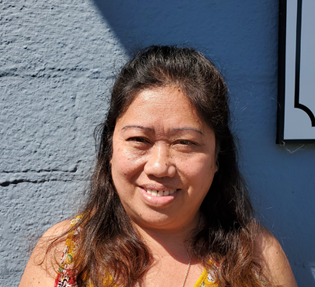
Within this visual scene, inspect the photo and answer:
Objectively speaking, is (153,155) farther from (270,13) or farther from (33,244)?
(270,13)

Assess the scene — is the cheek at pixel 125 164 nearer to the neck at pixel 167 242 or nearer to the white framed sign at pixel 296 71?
the neck at pixel 167 242

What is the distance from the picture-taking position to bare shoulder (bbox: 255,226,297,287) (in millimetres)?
1416

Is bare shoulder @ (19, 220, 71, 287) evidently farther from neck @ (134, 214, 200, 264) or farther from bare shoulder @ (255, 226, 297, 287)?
bare shoulder @ (255, 226, 297, 287)

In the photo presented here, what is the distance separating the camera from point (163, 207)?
129 cm

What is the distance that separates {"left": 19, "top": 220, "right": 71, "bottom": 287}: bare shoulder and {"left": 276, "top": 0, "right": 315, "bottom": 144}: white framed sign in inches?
56.6

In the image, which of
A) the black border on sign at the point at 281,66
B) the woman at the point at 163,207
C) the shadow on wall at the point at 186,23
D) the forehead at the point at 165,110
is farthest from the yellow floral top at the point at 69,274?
the shadow on wall at the point at 186,23

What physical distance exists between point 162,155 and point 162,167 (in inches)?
2.2

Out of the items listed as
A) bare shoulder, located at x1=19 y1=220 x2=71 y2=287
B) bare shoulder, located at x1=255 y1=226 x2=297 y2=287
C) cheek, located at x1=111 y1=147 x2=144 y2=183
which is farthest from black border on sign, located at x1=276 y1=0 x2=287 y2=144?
bare shoulder, located at x1=19 y1=220 x2=71 y2=287

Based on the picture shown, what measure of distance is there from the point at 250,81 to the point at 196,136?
825 millimetres

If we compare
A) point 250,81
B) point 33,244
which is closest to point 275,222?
point 250,81

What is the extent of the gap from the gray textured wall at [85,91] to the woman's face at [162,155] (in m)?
0.56

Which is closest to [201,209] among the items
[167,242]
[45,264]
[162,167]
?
[167,242]

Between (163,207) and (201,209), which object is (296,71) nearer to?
(201,209)

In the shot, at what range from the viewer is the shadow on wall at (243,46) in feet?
5.90
